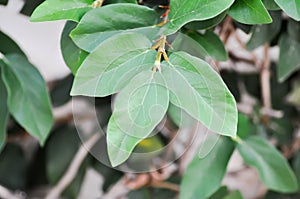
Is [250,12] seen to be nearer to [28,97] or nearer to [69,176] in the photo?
[28,97]

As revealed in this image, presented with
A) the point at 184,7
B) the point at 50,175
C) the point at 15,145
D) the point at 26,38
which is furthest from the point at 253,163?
the point at 26,38

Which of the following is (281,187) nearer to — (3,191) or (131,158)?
(131,158)

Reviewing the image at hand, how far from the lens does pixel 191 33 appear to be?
493 millimetres

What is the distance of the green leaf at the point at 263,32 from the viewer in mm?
565

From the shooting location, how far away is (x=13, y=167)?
3.00 feet

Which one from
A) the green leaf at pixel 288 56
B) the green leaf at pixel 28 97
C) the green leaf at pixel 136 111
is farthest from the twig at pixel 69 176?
the green leaf at pixel 136 111

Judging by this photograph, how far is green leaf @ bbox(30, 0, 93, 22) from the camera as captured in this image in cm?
38

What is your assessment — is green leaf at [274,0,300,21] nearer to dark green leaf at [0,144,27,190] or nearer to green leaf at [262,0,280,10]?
green leaf at [262,0,280,10]

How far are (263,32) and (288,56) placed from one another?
59 millimetres

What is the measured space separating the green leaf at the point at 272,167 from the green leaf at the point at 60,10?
0.30 m

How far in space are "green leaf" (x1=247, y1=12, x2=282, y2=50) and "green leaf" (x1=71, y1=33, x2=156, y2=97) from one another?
231 millimetres

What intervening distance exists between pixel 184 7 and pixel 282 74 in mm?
276

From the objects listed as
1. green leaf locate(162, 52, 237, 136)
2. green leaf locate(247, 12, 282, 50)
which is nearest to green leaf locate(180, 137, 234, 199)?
green leaf locate(247, 12, 282, 50)

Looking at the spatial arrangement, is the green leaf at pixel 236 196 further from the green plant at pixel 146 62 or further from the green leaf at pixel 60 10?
the green leaf at pixel 60 10
